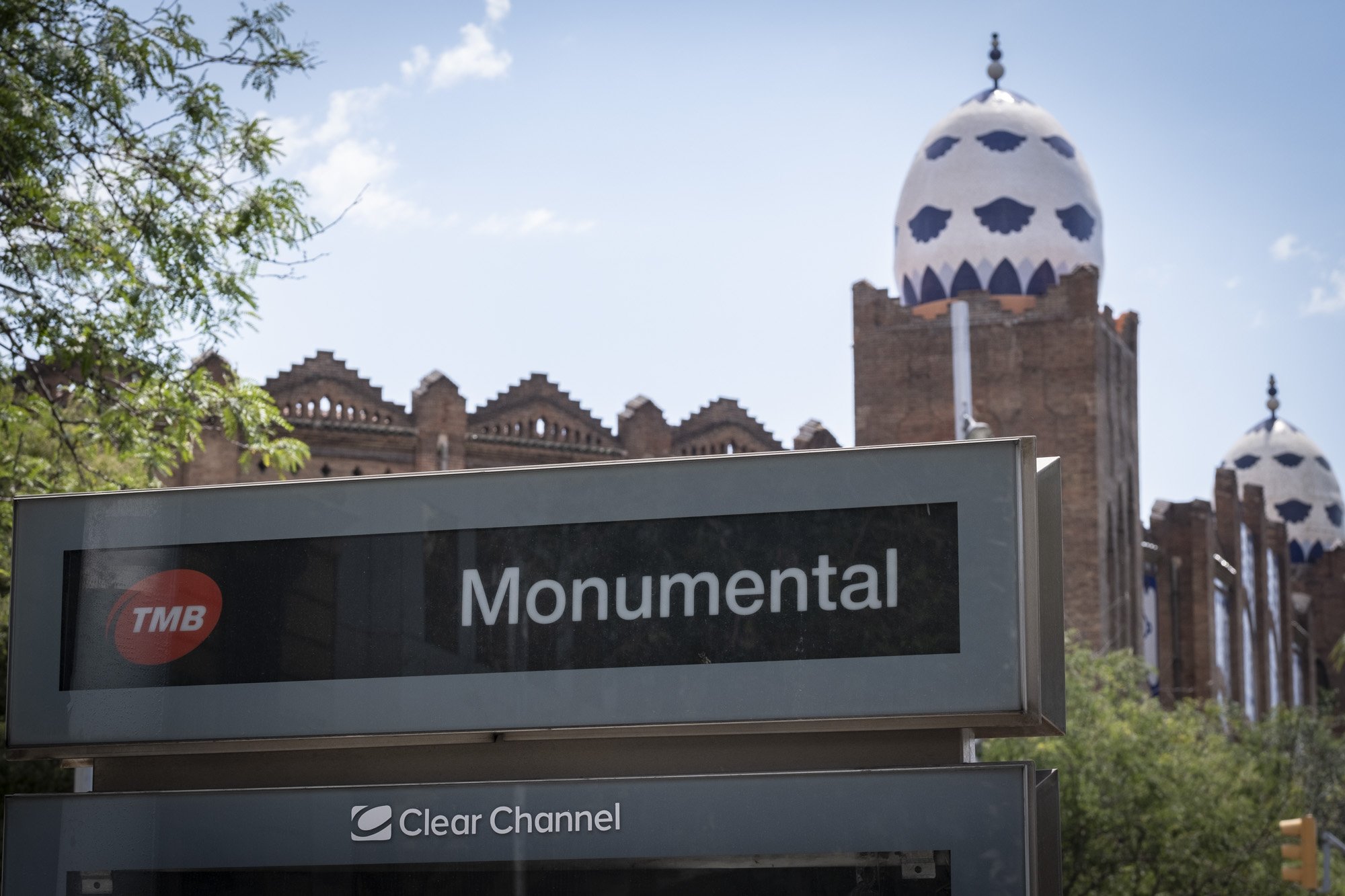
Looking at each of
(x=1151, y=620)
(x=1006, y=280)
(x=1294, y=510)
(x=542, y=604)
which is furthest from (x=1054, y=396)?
(x=542, y=604)

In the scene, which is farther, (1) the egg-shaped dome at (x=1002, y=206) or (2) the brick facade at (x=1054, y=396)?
(1) the egg-shaped dome at (x=1002, y=206)

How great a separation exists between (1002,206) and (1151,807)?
19.9m

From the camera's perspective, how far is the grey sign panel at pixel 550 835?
529 cm

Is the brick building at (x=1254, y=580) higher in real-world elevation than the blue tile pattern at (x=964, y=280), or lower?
lower

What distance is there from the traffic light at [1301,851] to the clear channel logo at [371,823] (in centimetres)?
1405

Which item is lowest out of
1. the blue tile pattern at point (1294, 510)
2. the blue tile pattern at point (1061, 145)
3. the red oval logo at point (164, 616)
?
the red oval logo at point (164, 616)

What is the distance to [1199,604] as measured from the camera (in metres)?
46.9

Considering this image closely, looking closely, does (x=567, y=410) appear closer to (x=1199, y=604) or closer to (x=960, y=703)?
(x=1199, y=604)

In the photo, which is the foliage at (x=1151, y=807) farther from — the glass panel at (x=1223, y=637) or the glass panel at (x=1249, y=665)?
the glass panel at (x=1249, y=665)

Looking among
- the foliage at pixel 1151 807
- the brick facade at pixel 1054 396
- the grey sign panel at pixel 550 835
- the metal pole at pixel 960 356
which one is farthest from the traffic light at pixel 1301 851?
the brick facade at pixel 1054 396

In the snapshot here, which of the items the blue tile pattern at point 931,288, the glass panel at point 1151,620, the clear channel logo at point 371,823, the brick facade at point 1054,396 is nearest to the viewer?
the clear channel logo at point 371,823

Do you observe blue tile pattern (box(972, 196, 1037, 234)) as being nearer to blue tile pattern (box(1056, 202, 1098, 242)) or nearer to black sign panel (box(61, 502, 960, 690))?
blue tile pattern (box(1056, 202, 1098, 242))

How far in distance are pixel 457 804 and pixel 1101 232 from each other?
130 ft

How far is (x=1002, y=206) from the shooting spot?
41.5 meters
